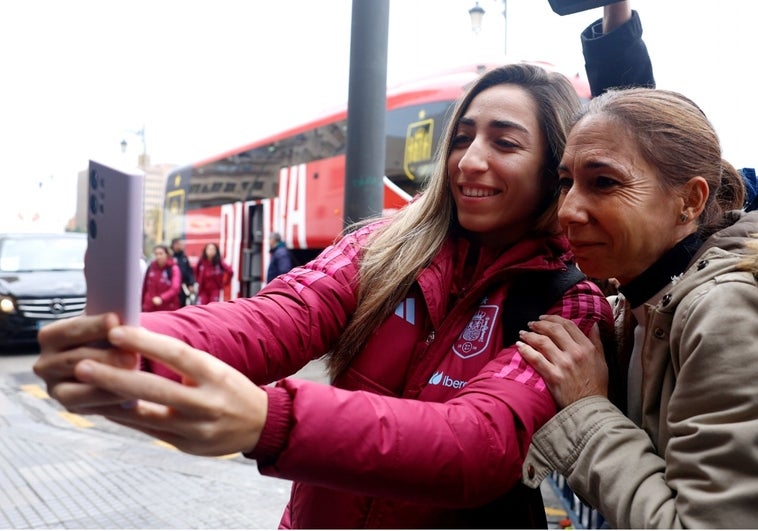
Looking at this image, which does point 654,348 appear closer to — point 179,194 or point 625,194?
point 625,194

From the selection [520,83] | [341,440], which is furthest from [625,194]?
[341,440]

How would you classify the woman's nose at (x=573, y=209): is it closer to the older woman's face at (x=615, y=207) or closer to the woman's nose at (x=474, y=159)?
the older woman's face at (x=615, y=207)

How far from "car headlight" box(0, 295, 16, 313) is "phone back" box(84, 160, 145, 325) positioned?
9.48 meters

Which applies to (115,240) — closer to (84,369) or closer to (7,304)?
(84,369)

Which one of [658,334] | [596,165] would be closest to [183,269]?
[596,165]

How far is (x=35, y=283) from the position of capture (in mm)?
9469

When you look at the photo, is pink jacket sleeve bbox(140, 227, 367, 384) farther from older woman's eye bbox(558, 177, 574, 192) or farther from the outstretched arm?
the outstretched arm

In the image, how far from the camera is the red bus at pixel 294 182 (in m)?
8.94

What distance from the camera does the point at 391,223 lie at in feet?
5.67

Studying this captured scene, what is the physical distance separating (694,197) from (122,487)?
158 inches

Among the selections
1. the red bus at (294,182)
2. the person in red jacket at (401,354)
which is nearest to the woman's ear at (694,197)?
the person in red jacket at (401,354)

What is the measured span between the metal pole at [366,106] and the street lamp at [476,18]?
782 centimetres

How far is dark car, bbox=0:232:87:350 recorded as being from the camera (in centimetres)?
918

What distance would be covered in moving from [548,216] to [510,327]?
34cm
